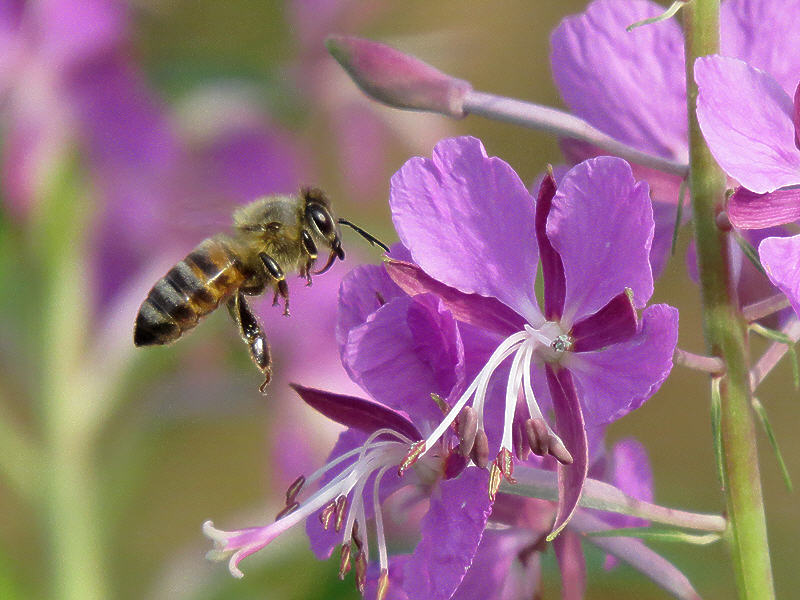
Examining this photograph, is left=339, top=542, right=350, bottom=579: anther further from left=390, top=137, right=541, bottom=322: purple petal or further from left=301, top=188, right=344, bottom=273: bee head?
left=301, top=188, right=344, bottom=273: bee head

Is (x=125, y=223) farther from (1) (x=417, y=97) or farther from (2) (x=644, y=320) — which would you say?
(2) (x=644, y=320)

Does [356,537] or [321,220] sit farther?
[321,220]

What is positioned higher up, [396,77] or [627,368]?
[396,77]

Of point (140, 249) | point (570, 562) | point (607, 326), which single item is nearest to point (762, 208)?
point (607, 326)

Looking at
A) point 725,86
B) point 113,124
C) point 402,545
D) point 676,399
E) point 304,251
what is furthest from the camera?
point 676,399

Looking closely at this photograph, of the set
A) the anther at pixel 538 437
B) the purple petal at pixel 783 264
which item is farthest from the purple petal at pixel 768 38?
the anther at pixel 538 437

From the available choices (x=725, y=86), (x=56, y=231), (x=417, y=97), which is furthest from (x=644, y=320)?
(x=56, y=231)

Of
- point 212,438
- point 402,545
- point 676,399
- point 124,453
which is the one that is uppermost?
point 124,453

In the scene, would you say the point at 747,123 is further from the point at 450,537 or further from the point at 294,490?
the point at 294,490
